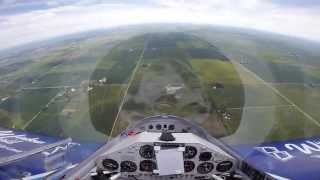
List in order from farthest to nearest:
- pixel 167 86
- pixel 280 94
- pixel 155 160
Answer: pixel 280 94, pixel 167 86, pixel 155 160

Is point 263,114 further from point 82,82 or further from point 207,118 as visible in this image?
point 82,82

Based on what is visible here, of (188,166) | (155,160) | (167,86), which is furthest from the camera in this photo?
(167,86)

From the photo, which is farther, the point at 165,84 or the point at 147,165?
the point at 165,84

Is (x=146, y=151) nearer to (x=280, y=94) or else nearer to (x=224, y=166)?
(x=224, y=166)

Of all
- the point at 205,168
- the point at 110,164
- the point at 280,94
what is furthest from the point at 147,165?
the point at 280,94

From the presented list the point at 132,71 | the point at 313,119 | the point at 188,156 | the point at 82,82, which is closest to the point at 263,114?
the point at 313,119

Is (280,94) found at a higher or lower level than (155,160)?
higher
